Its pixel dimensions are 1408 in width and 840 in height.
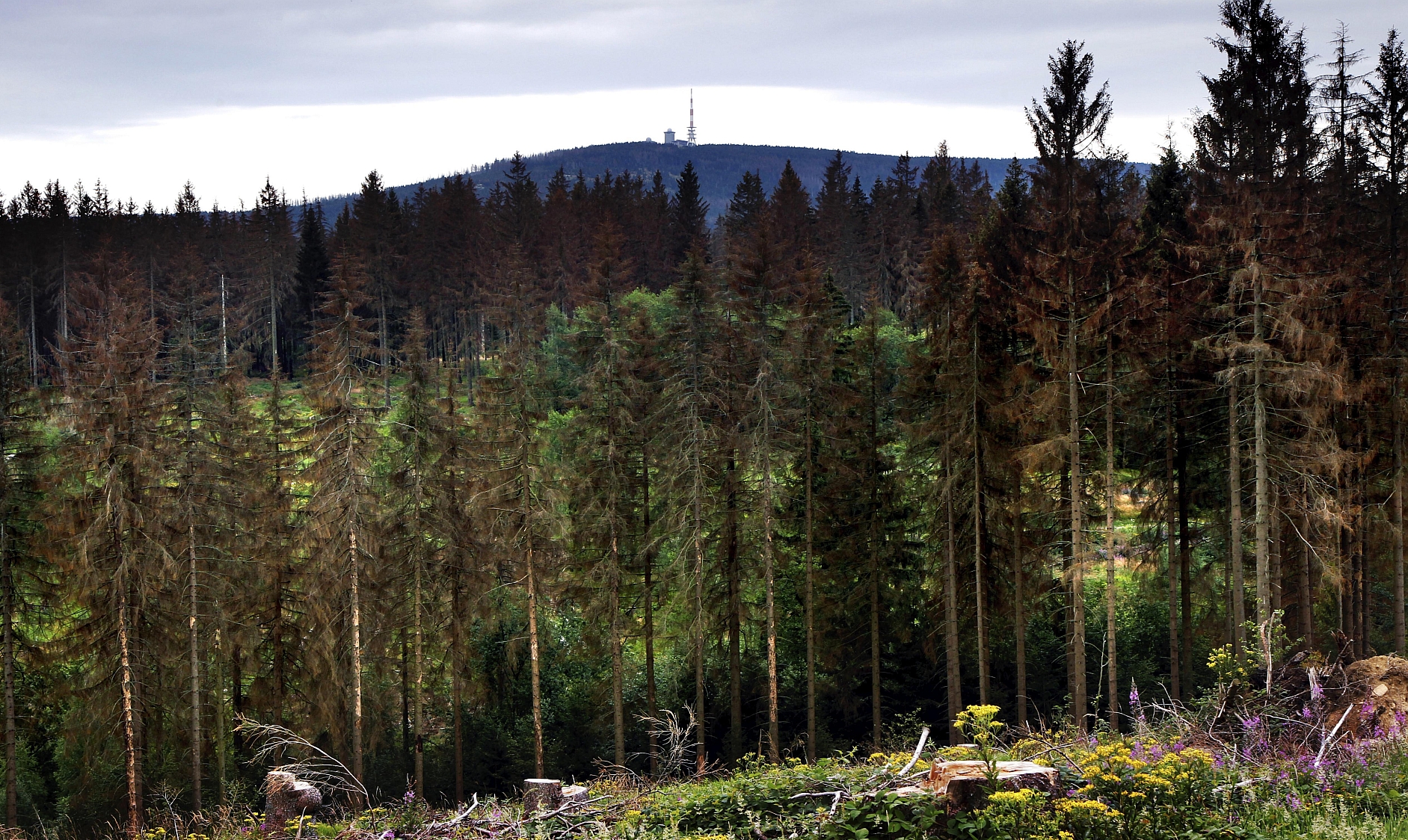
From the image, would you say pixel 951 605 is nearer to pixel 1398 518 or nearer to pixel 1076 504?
pixel 1076 504

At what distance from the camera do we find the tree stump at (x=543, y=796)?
11672 mm

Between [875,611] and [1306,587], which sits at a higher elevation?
[1306,587]

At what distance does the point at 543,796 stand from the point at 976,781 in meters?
5.42

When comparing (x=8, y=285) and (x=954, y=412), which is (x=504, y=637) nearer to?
(x=954, y=412)

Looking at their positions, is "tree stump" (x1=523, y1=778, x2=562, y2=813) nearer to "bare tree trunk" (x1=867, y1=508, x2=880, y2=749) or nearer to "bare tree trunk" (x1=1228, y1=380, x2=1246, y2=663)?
"bare tree trunk" (x1=1228, y1=380, x2=1246, y2=663)

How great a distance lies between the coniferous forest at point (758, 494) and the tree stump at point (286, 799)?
47.1ft

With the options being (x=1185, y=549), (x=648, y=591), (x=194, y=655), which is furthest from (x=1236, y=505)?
(x=194, y=655)

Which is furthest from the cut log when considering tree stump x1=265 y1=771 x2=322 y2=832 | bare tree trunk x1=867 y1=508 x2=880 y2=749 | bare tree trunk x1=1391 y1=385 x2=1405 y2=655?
bare tree trunk x1=1391 y1=385 x2=1405 y2=655

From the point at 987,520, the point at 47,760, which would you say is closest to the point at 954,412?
the point at 987,520

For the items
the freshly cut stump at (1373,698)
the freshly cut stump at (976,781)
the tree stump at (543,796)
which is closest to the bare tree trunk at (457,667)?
the tree stump at (543,796)

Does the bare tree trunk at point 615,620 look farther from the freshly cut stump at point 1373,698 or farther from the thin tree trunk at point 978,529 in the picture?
the freshly cut stump at point 1373,698

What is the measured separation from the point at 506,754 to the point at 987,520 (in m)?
17.4

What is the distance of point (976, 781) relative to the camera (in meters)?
8.74

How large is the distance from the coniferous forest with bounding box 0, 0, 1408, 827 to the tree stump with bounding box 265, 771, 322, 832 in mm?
14342
